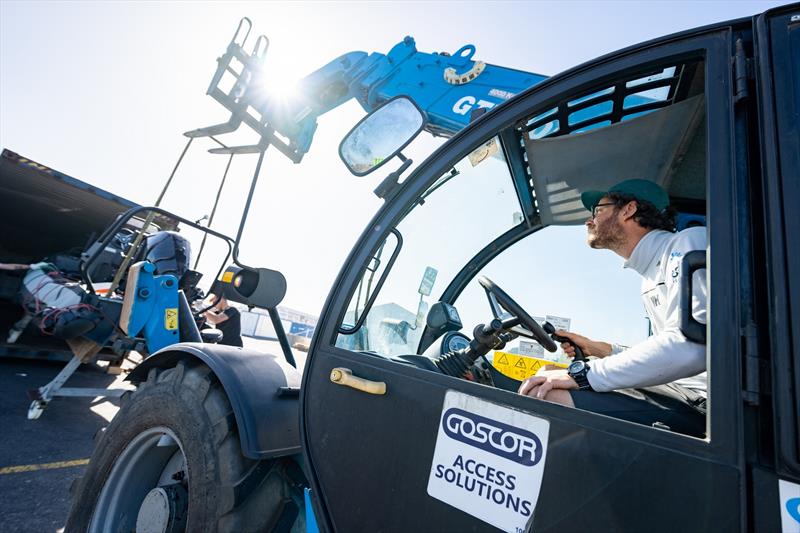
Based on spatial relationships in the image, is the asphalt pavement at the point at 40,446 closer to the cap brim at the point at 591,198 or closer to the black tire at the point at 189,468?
the black tire at the point at 189,468

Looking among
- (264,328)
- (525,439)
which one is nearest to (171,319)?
(525,439)

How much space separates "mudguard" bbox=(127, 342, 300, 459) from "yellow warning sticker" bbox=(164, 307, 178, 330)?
210 centimetres

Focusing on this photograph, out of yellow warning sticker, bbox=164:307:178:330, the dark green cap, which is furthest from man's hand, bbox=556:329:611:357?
yellow warning sticker, bbox=164:307:178:330

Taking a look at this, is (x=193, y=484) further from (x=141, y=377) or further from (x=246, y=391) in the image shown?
(x=141, y=377)

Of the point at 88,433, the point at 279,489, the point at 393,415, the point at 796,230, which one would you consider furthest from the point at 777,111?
the point at 88,433

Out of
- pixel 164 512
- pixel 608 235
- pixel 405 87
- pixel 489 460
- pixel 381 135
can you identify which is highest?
pixel 405 87

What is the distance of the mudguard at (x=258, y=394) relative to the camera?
1418 millimetres

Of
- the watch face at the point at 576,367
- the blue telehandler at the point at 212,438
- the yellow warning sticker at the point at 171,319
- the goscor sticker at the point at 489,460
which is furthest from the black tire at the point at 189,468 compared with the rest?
the yellow warning sticker at the point at 171,319

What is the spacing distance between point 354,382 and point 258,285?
1.03 m

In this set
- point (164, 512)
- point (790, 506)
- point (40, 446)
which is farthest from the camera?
point (40, 446)

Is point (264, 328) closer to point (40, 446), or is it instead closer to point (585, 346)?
point (40, 446)

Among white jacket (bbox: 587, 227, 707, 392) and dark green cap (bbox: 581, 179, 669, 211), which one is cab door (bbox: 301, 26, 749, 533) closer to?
white jacket (bbox: 587, 227, 707, 392)

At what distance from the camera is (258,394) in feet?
5.04

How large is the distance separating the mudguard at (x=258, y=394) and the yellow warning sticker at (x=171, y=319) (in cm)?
210
